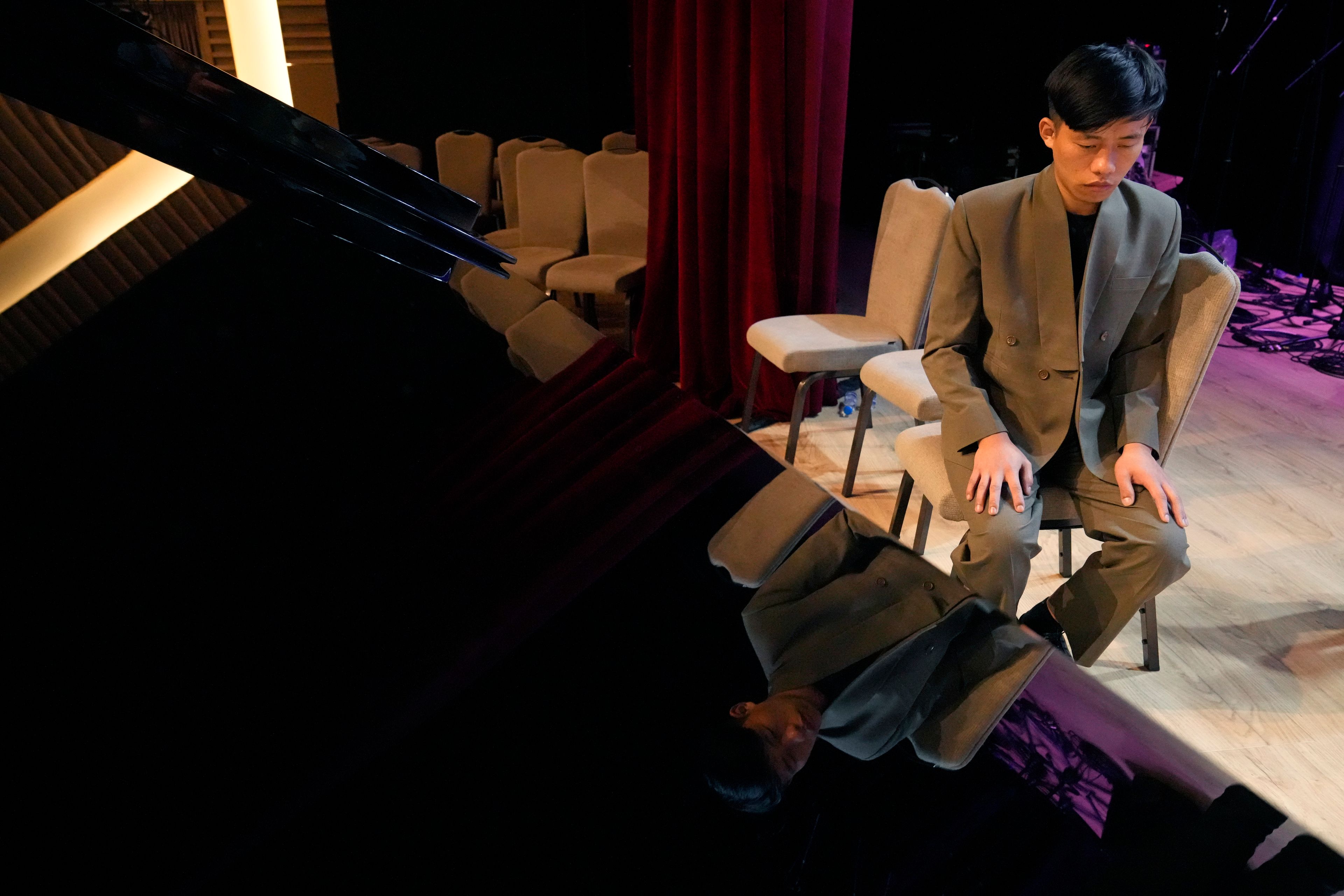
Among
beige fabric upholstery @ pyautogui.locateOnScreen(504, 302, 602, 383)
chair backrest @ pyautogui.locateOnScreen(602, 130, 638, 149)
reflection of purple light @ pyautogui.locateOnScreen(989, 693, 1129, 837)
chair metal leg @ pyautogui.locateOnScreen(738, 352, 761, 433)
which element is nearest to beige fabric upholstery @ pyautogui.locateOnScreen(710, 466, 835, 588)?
reflection of purple light @ pyautogui.locateOnScreen(989, 693, 1129, 837)

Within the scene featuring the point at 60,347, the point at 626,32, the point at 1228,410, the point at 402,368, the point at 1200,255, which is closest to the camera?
the point at 60,347

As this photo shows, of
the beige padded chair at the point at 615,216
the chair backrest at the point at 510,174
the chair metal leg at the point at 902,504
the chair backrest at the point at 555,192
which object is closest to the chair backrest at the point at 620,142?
the chair backrest at the point at 510,174

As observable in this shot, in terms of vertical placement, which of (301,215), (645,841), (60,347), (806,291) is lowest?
(806,291)

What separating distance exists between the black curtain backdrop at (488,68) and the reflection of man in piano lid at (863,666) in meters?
5.93

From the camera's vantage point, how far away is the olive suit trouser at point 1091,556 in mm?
→ 1536

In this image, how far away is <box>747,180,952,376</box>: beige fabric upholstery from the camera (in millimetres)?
2490

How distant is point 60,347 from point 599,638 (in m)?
0.74

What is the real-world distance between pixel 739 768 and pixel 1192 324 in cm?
139

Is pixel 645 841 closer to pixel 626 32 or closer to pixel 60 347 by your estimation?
pixel 60 347

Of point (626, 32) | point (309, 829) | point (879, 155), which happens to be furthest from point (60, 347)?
point (879, 155)

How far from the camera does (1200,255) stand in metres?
1.61

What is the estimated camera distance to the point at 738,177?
3.08 m

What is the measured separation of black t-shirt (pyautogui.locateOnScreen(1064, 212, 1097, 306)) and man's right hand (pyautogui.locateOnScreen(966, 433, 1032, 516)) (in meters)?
0.28

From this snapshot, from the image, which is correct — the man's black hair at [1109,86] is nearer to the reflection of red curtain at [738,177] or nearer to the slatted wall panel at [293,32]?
the reflection of red curtain at [738,177]
